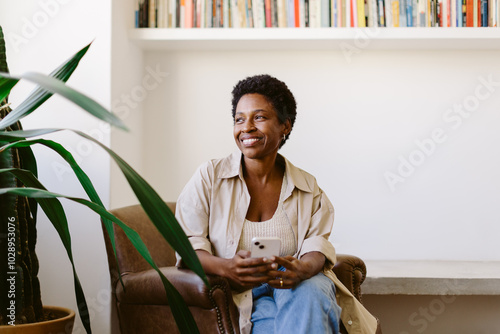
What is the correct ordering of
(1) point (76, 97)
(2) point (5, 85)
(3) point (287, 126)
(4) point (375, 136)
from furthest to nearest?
(4) point (375, 136) < (3) point (287, 126) < (2) point (5, 85) < (1) point (76, 97)

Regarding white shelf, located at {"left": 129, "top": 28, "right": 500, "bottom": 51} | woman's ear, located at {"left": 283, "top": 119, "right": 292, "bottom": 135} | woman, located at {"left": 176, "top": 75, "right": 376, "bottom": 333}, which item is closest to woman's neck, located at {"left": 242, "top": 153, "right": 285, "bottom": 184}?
woman, located at {"left": 176, "top": 75, "right": 376, "bottom": 333}

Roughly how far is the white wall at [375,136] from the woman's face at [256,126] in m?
1.10

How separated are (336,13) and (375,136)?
0.70 metres

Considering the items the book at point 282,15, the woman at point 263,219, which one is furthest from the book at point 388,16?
the woman at point 263,219

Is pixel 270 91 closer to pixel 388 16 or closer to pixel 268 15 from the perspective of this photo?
pixel 268 15

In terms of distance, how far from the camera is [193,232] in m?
1.93

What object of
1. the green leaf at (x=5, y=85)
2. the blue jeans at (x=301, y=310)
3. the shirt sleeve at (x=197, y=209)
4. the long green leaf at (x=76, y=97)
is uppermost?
the green leaf at (x=5, y=85)

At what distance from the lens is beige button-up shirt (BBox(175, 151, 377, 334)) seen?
1.92 m

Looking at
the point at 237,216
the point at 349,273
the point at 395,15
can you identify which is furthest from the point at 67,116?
the point at 395,15

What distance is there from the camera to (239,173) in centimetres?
203

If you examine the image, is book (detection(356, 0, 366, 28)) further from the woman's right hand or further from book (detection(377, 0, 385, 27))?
the woman's right hand

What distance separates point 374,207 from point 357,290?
39.2 inches

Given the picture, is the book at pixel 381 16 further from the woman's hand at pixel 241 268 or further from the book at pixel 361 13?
the woman's hand at pixel 241 268

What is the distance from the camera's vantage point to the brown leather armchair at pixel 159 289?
1.76 m
